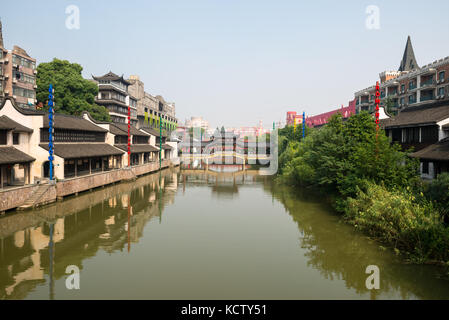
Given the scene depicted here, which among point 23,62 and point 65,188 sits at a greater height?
point 23,62

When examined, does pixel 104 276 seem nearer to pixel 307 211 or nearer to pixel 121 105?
pixel 307 211

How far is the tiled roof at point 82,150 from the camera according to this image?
33.1 meters

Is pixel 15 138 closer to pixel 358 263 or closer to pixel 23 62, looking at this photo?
pixel 358 263

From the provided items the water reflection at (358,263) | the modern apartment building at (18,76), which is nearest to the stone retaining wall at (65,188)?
the water reflection at (358,263)

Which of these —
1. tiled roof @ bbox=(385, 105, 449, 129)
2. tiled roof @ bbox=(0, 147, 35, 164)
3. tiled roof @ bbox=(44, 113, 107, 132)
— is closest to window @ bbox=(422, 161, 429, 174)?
tiled roof @ bbox=(385, 105, 449, 129)

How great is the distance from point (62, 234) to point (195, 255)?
371 inches

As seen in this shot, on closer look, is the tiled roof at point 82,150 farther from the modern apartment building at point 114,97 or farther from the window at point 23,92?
the modern apartment building at point 114,97

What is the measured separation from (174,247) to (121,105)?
218 ft

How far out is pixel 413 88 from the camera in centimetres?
5619

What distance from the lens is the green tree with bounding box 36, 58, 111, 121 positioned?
198 ft

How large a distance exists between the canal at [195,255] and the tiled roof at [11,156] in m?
4.51

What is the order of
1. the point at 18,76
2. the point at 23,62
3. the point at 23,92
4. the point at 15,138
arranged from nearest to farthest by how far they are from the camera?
the point at 15,138, the point at 18,76, the point at 23,62, the point at 23,92

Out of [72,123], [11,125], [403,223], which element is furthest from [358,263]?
[72,123]

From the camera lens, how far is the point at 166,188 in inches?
1715
